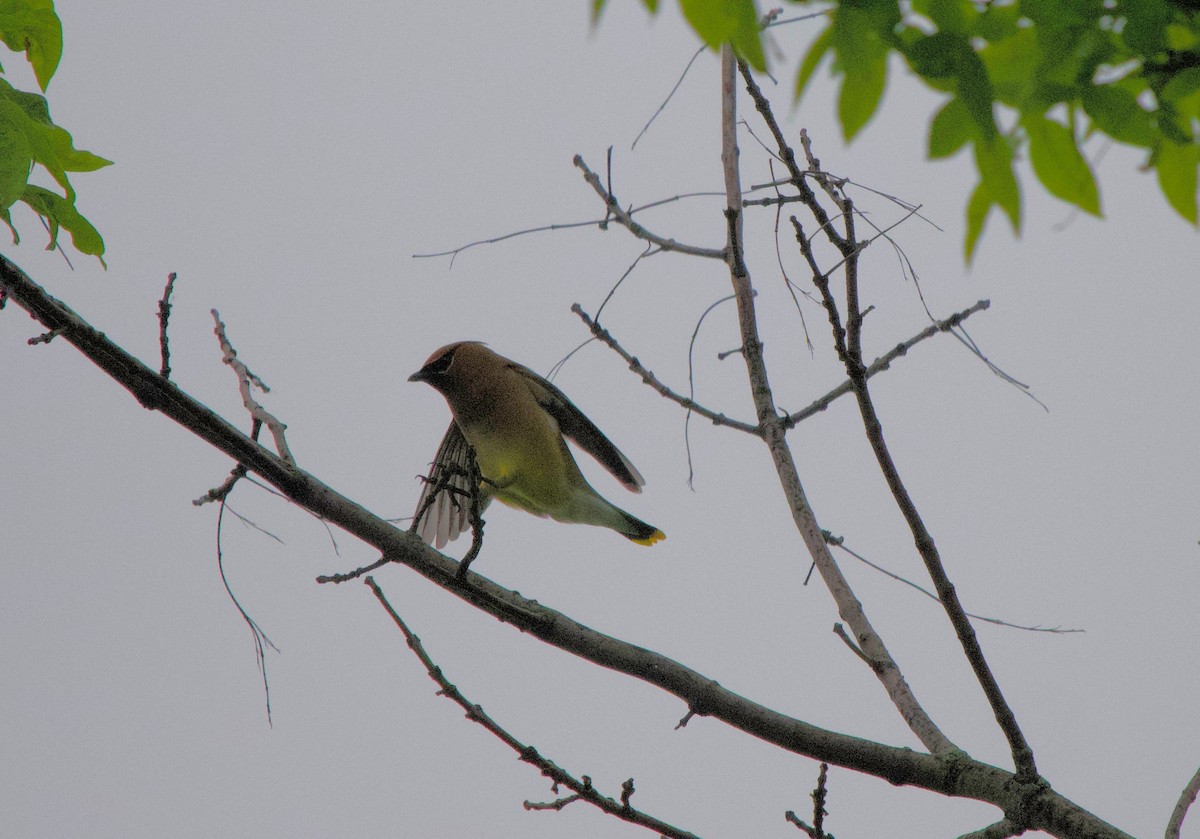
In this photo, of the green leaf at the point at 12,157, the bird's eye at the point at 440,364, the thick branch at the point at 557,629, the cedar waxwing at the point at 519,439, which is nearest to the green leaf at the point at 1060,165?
the thick branch at the point at 557,629

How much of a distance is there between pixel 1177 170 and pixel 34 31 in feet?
8.00

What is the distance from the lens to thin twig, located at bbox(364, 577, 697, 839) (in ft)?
7.80

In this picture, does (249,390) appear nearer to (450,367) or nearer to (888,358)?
(888,358)

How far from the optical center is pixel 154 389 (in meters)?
2.42

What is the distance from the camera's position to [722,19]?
132cm

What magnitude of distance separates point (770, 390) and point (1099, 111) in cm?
194

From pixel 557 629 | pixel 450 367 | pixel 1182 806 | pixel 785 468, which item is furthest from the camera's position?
pixel 450 367

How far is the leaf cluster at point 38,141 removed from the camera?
252 cm

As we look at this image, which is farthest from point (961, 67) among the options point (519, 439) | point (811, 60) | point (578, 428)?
point (578, 428)

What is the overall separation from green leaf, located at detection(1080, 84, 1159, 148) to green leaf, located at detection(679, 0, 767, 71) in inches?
18.3

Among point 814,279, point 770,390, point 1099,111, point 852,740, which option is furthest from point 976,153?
point 770,390

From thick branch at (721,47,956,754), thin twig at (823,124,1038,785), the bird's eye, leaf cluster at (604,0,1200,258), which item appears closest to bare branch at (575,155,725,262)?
thick branch at (721,47,956,754)

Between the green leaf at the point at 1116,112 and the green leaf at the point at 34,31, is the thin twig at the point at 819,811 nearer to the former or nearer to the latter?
the green leaf at the point at 1116,112

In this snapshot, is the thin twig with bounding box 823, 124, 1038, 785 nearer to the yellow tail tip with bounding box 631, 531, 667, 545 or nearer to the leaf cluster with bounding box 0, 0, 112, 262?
the leaf cluster with bounding box 0, 0, 112, 262
